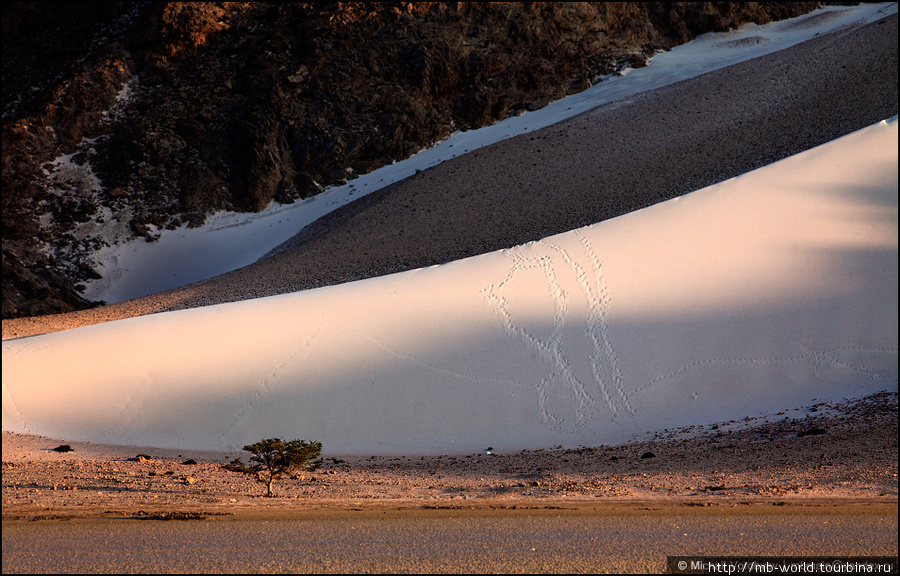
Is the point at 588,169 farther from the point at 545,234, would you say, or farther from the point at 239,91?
the point at 239,91

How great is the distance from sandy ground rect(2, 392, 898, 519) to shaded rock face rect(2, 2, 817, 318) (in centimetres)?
1570

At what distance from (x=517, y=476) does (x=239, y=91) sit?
909 inches

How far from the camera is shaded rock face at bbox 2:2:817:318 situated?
23.4m

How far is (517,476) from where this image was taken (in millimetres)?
7312

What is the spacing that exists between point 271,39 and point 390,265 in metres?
14.4

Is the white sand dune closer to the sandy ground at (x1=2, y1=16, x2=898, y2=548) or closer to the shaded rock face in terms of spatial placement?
the sandy ground at (x1=2, y1=16, x2=898, y2=548)

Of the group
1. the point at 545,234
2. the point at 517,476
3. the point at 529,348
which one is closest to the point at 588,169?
the point at 545,234

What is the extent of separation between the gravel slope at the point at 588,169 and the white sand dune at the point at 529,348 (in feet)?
20.4

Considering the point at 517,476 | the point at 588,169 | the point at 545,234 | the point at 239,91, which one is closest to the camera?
the point at 517,476

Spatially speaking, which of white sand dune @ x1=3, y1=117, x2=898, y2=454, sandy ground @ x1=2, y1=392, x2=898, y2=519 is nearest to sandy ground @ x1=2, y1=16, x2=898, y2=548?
sandy ground @ x1=2, y1=392, x2=898, y2=519

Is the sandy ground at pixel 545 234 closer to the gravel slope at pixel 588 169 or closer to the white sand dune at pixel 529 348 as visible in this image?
the gravel slope at pixel 588 169

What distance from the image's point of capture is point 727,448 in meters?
7.73

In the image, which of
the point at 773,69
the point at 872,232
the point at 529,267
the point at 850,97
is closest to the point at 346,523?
the point at 529,267

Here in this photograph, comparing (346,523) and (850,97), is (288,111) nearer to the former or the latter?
(850,97)
